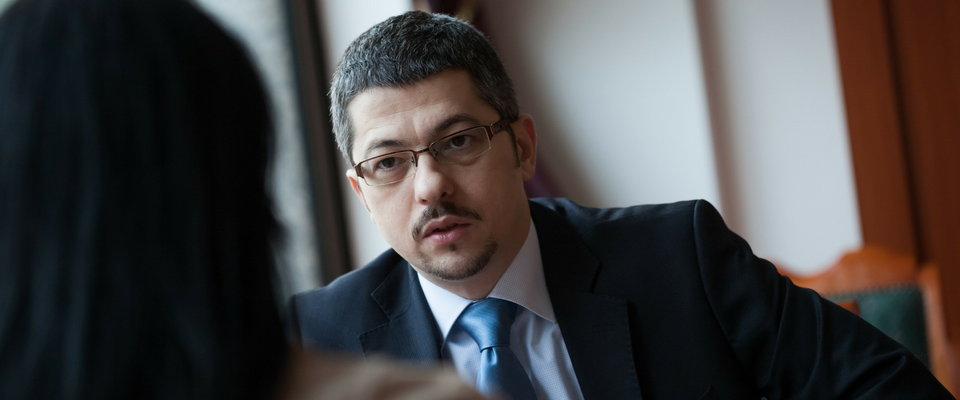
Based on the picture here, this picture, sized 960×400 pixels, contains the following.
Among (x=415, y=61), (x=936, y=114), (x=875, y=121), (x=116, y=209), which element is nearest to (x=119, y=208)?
(x=116, y=209)

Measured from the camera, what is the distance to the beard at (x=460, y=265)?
4.51 feet

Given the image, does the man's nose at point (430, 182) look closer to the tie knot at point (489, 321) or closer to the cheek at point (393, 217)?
the cheek at point (393, 217)

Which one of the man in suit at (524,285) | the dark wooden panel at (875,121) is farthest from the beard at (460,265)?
the dark wooden panel at (875,121)

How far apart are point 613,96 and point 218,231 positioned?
2867mm

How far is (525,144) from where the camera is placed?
159 cm

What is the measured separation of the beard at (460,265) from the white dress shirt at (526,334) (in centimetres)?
8

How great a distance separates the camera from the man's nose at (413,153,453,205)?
136 cm

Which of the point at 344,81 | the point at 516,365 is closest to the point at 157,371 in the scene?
the point at 516,365

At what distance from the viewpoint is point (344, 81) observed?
4.99ft

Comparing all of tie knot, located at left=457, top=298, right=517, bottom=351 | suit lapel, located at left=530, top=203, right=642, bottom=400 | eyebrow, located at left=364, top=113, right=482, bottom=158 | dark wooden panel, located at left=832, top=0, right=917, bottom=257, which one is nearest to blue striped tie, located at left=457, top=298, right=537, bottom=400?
tie knot, located at left=457, top=298, right=517, bottom=351

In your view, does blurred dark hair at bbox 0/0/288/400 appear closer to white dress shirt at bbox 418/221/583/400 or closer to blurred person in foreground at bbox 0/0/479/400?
blurred person in foreground at bbox 0/0/479/400

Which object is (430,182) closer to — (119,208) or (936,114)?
(119,208)

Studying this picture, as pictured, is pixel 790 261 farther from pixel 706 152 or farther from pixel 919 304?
pixel 919 304

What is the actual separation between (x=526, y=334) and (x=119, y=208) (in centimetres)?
102
